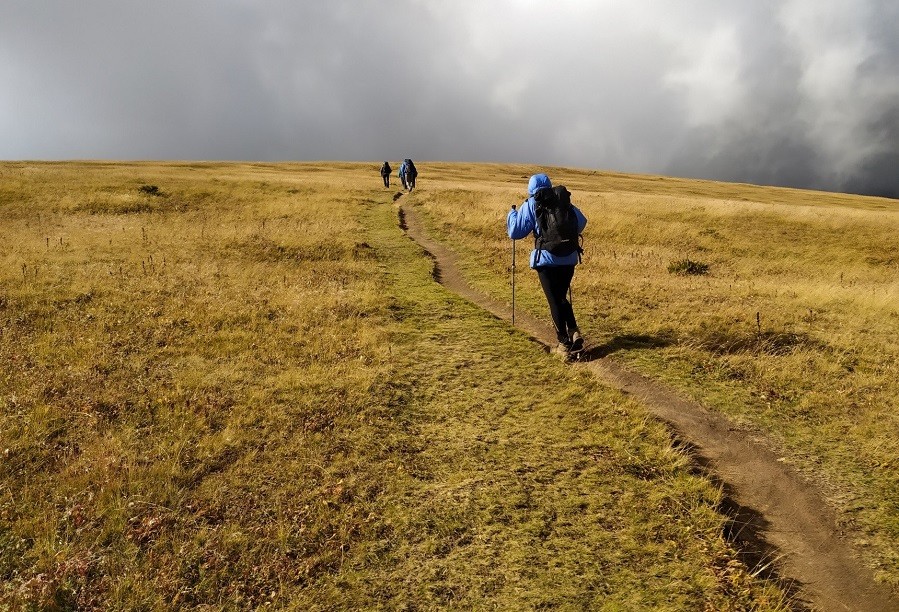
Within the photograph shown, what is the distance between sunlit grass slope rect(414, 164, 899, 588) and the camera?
769 cm

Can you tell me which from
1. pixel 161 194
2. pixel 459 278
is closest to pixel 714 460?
pixel 459 278

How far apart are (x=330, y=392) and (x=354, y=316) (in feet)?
13.1

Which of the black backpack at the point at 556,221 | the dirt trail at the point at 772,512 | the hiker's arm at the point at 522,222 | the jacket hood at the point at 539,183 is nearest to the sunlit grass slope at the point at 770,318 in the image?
the dirt trail at the point at 772,512

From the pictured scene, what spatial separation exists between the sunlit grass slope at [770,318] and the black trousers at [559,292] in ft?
3.77

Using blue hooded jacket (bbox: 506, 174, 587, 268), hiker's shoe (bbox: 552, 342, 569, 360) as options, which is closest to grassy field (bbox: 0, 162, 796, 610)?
hiker's shoe (bbox: 552, 342, 569, 360)

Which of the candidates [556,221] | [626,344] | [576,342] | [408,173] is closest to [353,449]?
[576,342]

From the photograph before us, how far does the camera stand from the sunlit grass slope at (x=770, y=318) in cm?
769

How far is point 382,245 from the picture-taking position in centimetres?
2198

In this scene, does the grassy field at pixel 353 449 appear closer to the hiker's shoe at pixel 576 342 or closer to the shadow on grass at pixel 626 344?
the shadow on grass at pixel 626 344

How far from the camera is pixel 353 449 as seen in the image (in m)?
7.68

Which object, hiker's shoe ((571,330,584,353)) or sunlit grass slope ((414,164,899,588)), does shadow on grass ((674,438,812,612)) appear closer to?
sunlit grass slope ((414,164,899,588))

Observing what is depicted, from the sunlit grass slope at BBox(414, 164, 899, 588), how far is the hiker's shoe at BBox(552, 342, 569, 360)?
41.9 inches

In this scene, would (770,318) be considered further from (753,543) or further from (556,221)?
(753,543)

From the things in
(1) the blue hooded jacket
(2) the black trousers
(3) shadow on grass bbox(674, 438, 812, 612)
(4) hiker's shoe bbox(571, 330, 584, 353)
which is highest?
(1) the blue hooded jacket
